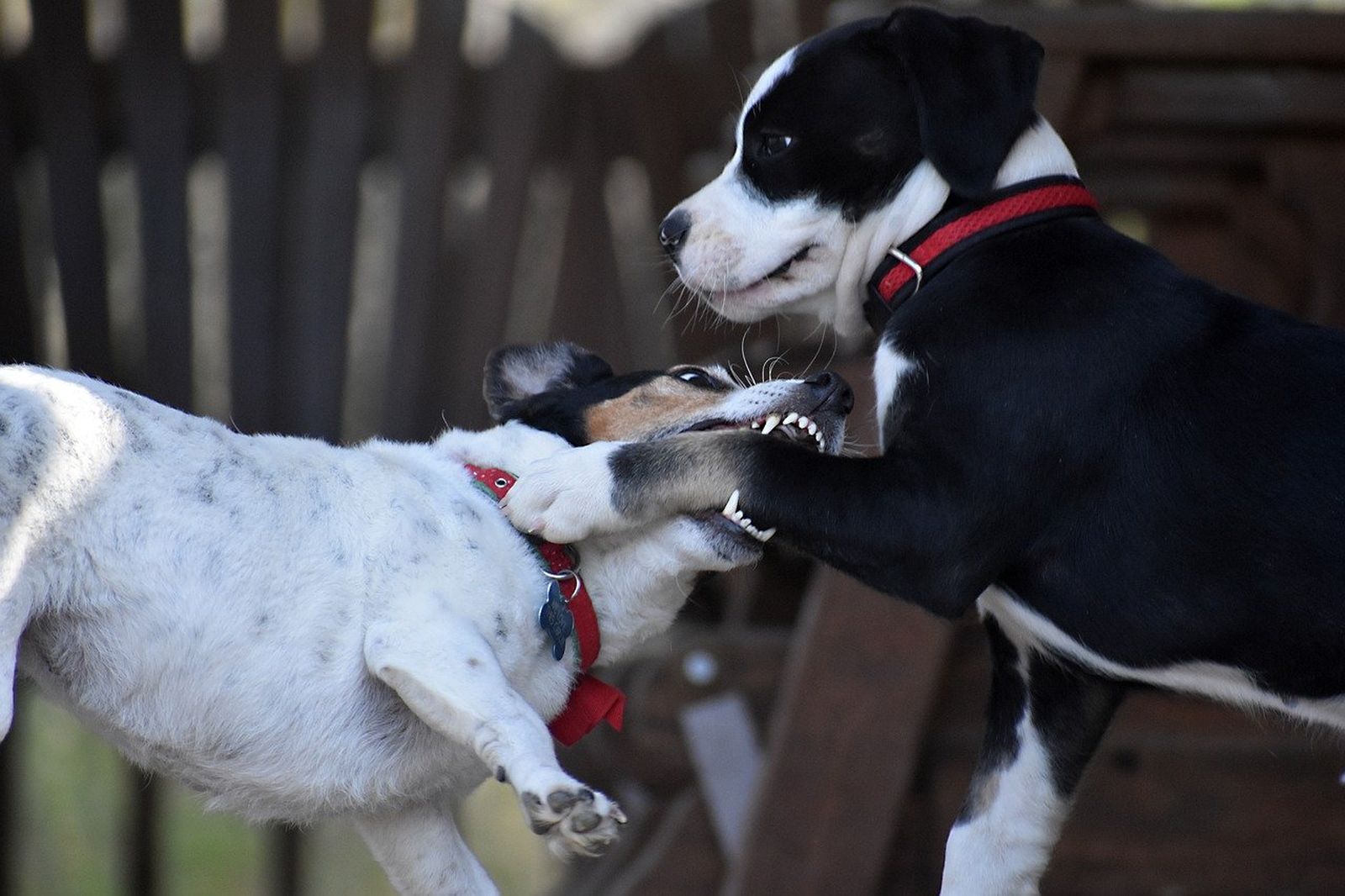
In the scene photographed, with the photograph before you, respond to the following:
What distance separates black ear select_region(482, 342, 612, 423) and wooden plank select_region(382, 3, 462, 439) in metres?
1.70

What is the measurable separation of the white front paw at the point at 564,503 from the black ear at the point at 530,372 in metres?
0.42

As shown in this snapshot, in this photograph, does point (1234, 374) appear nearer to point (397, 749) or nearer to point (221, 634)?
point (397, 749)

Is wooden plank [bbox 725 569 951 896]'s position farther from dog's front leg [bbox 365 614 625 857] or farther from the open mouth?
dog's front leg [bbox 365 614 625 857]

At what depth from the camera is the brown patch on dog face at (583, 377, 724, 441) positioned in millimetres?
3135

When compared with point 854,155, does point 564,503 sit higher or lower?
lower

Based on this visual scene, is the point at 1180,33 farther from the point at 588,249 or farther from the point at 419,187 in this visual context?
the point at 588,249

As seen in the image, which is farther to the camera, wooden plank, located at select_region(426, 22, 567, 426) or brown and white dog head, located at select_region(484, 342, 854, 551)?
wooden plank, located at select_region(426, 22, 567, 426)

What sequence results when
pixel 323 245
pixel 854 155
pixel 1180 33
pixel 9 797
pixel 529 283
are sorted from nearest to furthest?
1. pixel 854 155
2. pixel 1180 33
3. pixel 323 245
4. pixel 9 797
5. pixel 529 283

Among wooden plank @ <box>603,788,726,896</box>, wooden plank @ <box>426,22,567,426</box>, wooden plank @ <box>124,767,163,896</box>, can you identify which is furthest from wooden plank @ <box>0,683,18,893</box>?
wooden plank @ <box>603,788,726,896</box>

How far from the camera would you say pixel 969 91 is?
3.04 meters

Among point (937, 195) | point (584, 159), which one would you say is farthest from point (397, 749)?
point (584, 159)

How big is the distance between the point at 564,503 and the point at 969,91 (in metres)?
1.11

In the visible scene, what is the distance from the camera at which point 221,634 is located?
244 cm

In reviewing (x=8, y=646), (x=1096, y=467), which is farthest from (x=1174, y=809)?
(x=8, y=646)
